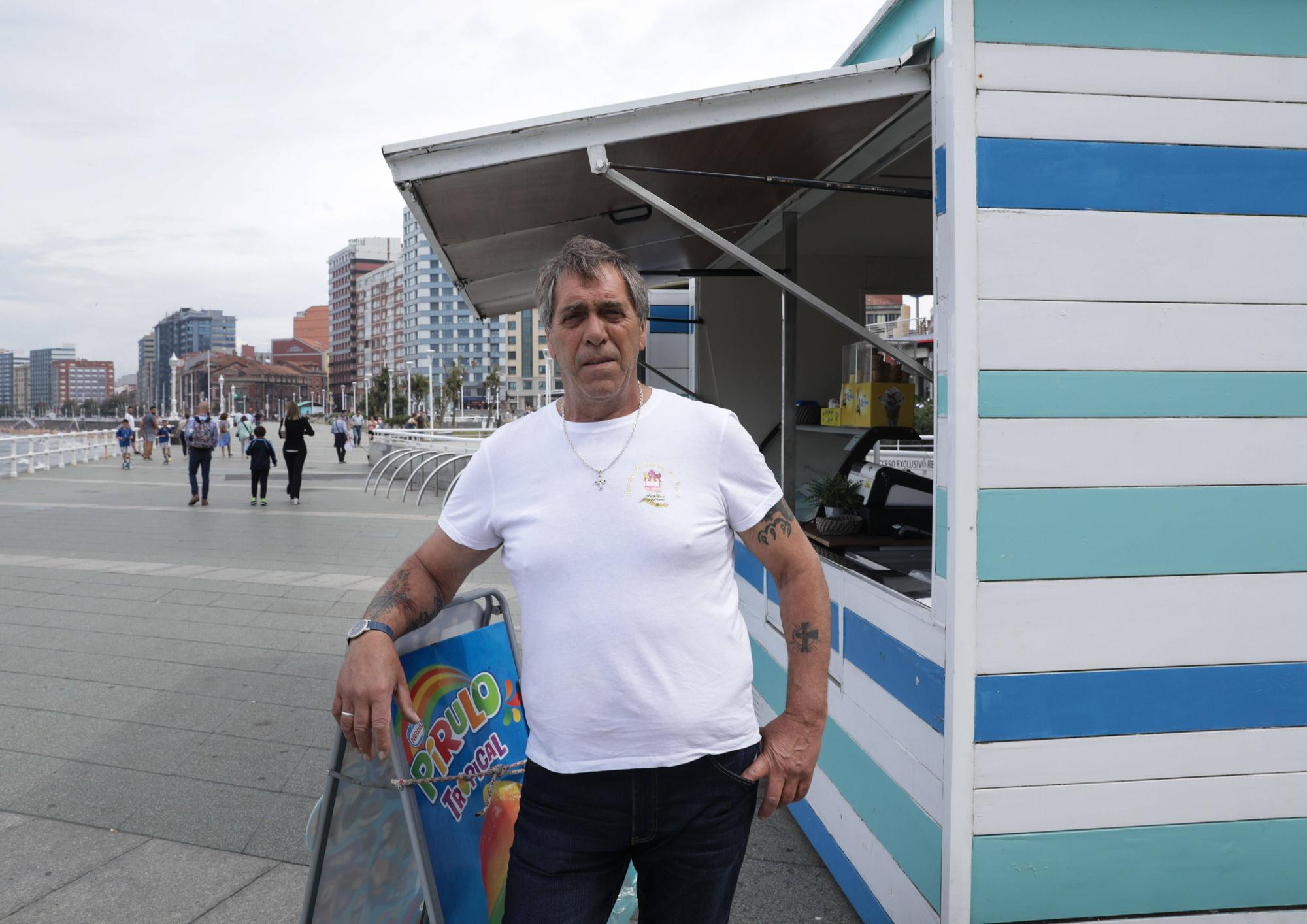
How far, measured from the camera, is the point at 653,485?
1.70 metres

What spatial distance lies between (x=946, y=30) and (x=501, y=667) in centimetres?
198

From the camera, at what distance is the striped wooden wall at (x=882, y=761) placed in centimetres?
A: 253

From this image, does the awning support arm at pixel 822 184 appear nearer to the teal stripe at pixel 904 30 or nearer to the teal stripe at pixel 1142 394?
the teal stripe at pixel 904 30

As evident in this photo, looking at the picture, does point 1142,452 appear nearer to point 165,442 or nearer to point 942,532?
point 942,532

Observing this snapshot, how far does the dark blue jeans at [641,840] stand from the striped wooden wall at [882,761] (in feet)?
3.23

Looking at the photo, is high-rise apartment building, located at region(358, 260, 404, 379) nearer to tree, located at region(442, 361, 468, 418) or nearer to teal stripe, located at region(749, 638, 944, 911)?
tree, located at region(442, 361, 468, 418)

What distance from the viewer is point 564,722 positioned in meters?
1.68

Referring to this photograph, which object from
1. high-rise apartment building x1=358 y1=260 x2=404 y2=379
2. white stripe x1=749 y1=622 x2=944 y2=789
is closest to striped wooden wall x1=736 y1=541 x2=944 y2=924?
white stripe x1=749 y1=622 x2=944 y2=789

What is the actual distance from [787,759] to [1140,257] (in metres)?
1.63

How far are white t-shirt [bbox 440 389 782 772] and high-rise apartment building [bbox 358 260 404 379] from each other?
147206 millimetres

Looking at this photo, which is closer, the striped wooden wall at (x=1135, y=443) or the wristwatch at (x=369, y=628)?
the wristwatch at (x=369, y=628)

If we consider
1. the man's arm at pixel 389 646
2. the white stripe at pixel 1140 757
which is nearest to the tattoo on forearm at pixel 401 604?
the man's arm at pixel 389 646

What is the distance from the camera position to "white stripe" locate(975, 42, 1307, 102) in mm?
2408

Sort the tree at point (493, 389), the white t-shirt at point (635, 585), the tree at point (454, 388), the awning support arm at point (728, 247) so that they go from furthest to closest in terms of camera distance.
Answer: the tree at point (493, 389) < the tree at point (454, 388) < the awning support arm at point (728, 247) < the white t-shirt at point (635, 585)
